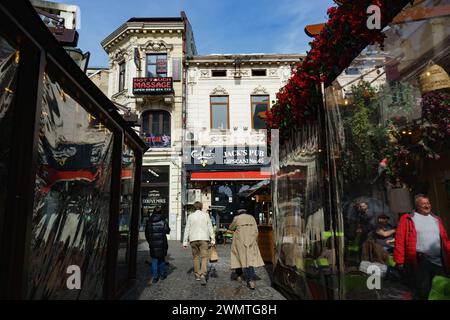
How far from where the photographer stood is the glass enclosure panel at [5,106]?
86.0 inches

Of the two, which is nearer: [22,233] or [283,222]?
[22,233]

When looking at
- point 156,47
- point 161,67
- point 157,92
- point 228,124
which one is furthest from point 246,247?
point 156,47

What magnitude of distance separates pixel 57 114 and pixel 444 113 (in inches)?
124

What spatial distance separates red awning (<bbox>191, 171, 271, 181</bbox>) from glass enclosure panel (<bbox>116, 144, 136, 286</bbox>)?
35.9 ft

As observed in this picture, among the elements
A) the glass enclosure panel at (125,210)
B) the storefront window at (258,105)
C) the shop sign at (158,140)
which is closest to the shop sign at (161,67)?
the shop sign at (158,140)

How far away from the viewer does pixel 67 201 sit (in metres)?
3.29

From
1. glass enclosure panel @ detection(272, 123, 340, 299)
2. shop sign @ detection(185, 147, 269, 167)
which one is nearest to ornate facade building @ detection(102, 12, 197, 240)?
shop sign @ detection(185, 147, 269, 167)

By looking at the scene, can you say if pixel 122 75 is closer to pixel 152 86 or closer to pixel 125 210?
pixel 152 86

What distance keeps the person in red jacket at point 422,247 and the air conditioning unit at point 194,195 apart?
15.9 metres

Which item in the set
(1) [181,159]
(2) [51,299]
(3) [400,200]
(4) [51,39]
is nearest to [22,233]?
(2) [51,299]

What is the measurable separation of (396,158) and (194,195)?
16.0 m

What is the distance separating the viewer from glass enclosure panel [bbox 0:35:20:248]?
218 centimetres

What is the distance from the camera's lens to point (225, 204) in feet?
61.6
